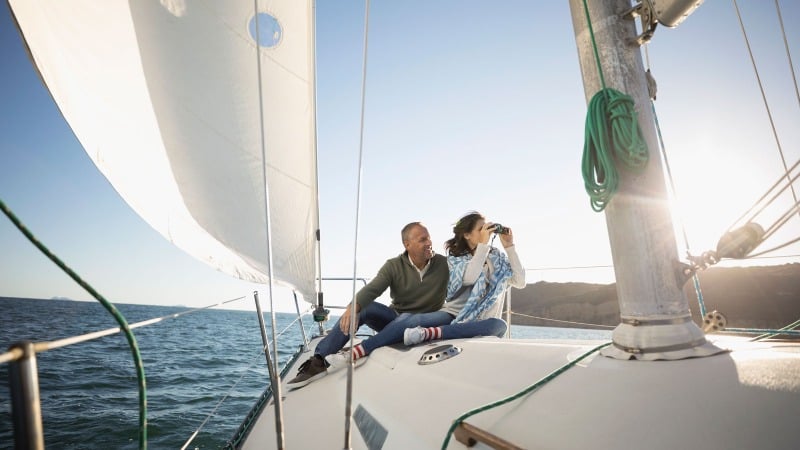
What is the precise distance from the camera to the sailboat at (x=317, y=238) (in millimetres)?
788

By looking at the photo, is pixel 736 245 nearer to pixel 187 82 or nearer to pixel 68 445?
pixel 187 82

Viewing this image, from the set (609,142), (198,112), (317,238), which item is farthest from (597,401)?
(198,112)

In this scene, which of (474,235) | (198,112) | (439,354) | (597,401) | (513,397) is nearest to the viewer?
(597,401)

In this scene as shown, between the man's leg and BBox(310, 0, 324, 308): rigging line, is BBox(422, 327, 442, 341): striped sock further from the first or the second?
BBox(310, 0, 324, 308): rigging line

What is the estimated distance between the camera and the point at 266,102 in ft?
10.6

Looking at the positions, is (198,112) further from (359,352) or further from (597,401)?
(597,401)

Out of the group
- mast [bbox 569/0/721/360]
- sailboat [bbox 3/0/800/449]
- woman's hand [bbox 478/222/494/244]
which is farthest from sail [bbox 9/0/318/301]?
mast [bbox 569/0/721/360]

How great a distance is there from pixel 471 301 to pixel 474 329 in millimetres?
196

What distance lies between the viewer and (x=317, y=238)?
3.36 metres

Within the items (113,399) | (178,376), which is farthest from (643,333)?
(178,376)

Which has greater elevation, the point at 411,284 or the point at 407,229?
the point at 407,229

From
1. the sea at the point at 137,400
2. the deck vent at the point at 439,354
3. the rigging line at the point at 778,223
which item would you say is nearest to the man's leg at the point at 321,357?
the sea at the point at 137,400

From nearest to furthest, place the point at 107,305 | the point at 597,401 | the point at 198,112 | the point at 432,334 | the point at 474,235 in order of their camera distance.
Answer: the point at 107,305, the point at 597,401, the point at 432,334, the point at 474,235, the point at 198,112

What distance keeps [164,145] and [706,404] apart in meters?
3.03
